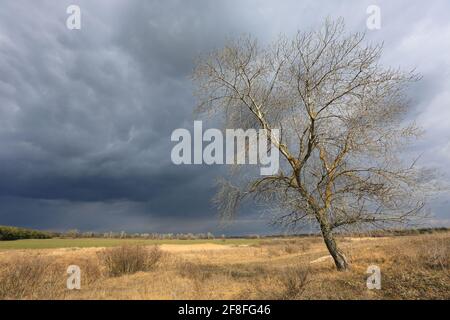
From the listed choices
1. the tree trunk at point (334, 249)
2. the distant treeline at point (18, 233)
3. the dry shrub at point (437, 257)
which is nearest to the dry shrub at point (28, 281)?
the tree trunk at point (334, 249)

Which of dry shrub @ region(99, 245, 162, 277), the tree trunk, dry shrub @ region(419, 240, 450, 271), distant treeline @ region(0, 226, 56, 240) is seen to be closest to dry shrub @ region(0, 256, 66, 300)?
dry shrub @ region(99, 245, 162, 277)

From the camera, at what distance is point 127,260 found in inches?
746

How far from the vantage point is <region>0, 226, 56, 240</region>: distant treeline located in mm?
94938

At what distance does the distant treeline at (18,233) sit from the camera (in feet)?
311

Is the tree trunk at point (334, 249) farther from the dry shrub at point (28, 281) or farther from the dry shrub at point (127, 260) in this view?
the dry shrub at point (127, 260)

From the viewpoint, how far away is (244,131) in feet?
49.7

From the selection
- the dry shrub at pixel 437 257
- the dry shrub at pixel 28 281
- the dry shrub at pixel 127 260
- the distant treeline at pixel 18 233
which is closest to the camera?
the dry shrub at pixel 28 281

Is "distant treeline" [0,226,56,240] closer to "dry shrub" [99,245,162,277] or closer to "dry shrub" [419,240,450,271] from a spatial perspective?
"dry shrub" [99,245,162,277]

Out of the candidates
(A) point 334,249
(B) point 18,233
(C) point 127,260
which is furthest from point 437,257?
(B) point 18,233

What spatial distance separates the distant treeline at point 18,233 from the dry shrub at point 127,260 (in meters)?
94.6

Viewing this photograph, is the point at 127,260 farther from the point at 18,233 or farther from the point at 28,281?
the point at 18,233

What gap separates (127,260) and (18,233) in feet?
331

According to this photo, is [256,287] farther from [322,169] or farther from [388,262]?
[388,262]

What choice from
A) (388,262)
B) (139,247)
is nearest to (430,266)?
(388,262)
